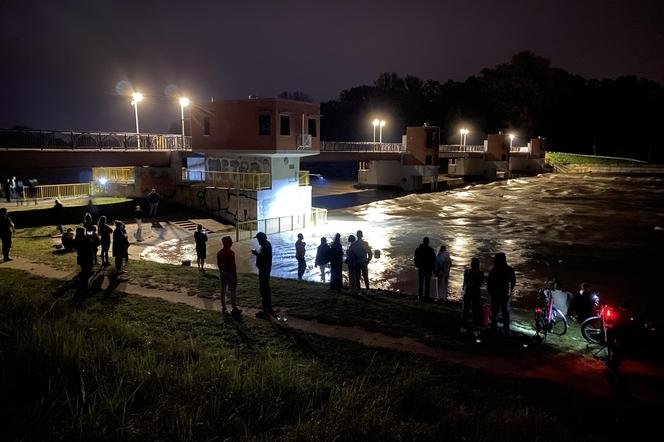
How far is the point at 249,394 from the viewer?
5750mm

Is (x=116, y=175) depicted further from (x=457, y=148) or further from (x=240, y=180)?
(x=457, y=148)

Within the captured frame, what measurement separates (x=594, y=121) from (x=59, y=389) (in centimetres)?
12765

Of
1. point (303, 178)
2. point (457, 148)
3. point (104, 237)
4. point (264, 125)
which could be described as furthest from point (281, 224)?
point (457, 148)

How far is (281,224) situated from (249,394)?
81.6 feet

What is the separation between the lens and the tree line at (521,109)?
10375 cm

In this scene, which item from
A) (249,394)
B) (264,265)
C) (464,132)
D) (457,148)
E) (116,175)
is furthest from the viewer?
(464,132)

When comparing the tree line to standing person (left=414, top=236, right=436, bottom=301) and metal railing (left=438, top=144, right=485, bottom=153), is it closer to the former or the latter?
metal railing (left=438, top=144, right=485, bottom=153)

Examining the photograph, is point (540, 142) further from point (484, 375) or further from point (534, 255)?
point (484, 375)

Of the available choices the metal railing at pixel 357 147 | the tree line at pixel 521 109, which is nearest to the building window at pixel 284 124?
the metal railing at pixel 357 147

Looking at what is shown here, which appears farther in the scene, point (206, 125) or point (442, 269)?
point (206, 125)

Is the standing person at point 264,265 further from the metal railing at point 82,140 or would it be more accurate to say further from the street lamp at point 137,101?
the street lamp at point 137,101

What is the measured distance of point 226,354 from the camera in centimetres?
790

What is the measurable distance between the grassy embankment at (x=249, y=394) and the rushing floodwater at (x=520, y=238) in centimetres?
962

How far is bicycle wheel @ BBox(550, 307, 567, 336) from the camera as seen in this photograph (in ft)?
32.8
